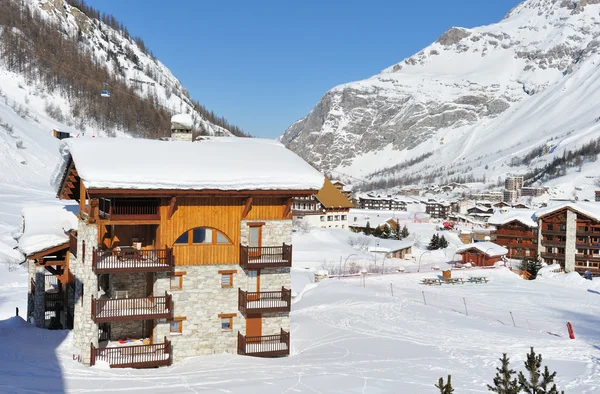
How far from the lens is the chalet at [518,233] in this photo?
6750 centimetres

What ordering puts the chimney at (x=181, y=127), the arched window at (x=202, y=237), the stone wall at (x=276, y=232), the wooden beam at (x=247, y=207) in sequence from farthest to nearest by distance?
the chimney at (x=181, y=127), the stone wall at (x=276, y=232), the wooden beam at (x=247, y=207), the arched window at (x=202, y=237)

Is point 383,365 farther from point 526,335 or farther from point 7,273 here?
point 7,273

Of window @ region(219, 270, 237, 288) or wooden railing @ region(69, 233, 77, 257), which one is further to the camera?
wooden railing @ region(69, 233, 77, 257)

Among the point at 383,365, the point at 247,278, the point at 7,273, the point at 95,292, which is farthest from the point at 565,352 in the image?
the point at 7,273

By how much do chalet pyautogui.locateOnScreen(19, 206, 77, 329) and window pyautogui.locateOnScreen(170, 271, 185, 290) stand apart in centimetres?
529

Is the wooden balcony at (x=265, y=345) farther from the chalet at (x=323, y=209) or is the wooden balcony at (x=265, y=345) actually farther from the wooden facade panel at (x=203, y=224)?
the chalet at (x=323, y=209)

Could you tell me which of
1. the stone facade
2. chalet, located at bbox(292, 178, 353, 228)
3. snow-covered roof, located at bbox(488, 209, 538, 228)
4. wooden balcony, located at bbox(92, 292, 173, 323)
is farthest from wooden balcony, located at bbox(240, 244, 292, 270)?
chalet, located at bbox(292, 178, 353, 228)

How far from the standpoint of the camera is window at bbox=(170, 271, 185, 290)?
806 inches

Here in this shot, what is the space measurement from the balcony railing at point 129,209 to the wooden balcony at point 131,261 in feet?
3.76

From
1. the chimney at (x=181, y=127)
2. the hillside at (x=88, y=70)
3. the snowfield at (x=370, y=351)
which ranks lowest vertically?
the snowfield at (x=370, y=351)

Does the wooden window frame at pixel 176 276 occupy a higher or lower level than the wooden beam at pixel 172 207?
lower

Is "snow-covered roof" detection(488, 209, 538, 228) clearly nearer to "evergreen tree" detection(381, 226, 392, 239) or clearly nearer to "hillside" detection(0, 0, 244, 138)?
"evergreen tree" detection(381, 226, 392, 239)

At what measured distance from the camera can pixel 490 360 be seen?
21.5 m

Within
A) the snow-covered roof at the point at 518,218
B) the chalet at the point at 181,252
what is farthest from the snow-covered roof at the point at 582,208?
the chalet at the point at 181,252
